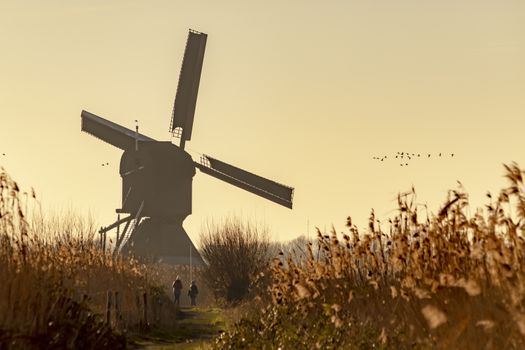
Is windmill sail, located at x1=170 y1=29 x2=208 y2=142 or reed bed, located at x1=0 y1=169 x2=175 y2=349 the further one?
windmill sail, located at x1=170 y1=29 x2=208 y2=142

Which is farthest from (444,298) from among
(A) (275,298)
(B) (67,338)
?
(A) (275,298)

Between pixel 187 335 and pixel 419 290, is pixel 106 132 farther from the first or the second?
pixel 419 290

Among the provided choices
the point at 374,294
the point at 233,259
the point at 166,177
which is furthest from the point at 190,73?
the point at 374,294

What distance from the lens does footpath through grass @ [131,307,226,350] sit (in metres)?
20.8

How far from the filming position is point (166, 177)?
181ft

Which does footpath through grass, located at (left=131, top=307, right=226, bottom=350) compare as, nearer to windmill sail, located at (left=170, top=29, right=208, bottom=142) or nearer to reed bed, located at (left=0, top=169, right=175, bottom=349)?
reed bed, located at (left=0, top=169, right=175, bottom=349)

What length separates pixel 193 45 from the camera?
177 feet

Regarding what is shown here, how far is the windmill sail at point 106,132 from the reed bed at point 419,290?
125ft

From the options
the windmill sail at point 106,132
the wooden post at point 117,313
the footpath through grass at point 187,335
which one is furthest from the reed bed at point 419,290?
the windmill sail at point 106,132

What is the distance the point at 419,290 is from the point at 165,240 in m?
47.7

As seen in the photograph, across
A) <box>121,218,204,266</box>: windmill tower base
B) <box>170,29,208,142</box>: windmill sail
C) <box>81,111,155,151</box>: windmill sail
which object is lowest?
<box>121,218,204,266</box>: windmill tower base

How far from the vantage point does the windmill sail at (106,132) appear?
55.7m

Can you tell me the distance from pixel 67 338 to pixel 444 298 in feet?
17.0

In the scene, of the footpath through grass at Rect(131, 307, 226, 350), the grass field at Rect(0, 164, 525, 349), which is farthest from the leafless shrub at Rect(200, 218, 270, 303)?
the grass field at Rect(0, 164, 525, 349)
